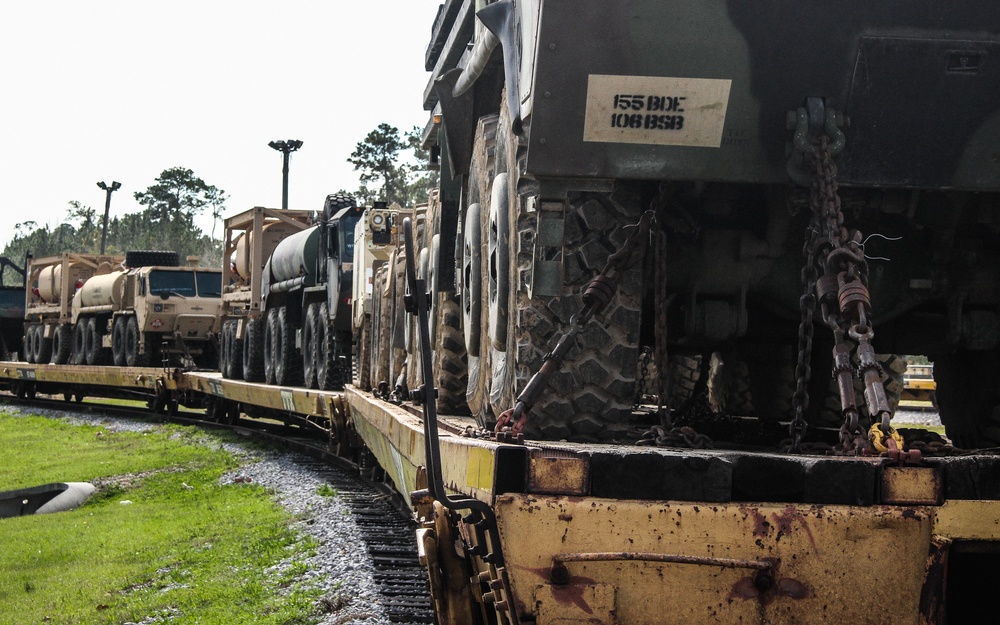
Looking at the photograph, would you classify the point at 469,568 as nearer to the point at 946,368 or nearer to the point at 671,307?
the point at 671,307

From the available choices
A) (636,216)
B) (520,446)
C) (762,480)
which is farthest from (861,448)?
(636,216)

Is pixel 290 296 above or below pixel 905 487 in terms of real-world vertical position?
above

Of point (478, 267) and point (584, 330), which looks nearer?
point (584, 330)

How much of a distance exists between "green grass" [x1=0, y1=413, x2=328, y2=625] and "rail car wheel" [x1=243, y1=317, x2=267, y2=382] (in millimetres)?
3428

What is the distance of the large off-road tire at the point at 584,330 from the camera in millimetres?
4477

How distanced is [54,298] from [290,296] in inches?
618

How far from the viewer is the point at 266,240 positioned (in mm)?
19016

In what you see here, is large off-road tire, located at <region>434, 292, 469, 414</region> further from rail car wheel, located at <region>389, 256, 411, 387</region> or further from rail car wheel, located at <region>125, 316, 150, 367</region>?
rail car wheel, located at <region>125, 316, 150, 367</region>

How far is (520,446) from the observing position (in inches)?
128

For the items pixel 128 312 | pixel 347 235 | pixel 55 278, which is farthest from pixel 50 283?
pixel 347 235

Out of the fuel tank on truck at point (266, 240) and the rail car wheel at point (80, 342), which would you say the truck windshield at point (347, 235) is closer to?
the fuel tank on truck at point (266, 240)

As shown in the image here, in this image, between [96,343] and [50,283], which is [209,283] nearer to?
[96,343]

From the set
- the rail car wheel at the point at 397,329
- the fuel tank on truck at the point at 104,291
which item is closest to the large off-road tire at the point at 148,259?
the fuel tank on truck at the point at 104,291

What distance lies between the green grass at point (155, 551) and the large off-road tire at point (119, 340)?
36.2 ft
